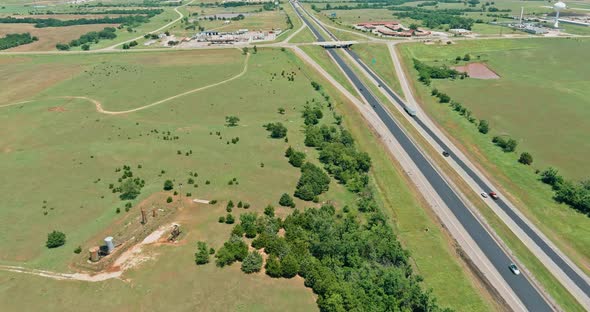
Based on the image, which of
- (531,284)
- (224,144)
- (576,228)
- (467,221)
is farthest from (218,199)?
(576,228)

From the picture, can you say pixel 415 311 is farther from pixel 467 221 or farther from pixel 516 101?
pixel 516 101

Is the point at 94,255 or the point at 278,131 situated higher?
the point at 278,131

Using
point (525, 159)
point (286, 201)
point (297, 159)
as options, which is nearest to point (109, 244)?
point (286, 201)

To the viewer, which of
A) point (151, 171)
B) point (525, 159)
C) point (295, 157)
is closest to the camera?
point (151, 171)

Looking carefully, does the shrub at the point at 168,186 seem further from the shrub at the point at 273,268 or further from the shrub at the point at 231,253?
the shrub at the point at 273,268

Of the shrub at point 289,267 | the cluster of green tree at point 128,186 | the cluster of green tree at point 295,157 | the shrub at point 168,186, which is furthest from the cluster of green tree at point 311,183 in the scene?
the cluster of green tree at point 128,186

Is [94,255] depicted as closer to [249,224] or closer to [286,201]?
[249,224]
